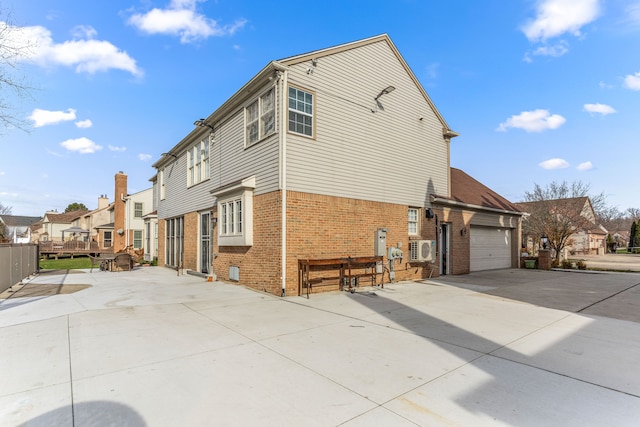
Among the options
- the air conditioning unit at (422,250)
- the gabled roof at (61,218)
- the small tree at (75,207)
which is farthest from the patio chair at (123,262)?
the small tree at (75,207)

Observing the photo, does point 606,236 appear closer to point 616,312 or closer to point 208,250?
point 616,312

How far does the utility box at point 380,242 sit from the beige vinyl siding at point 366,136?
1269 millimetres

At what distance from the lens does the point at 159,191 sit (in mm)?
19516

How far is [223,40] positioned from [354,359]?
39.1 feet

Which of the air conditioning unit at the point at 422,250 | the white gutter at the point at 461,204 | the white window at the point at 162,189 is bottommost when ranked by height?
the air conditioning unit at the point at 422,250

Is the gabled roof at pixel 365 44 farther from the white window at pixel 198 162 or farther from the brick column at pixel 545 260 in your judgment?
the brick column at pixel 545 260

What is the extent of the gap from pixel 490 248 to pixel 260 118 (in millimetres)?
13791

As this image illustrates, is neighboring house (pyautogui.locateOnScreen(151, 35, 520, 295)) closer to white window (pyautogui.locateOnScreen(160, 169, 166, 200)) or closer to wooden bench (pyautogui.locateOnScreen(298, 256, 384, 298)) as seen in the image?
wooden bench (pyautogui.locateOnScreen(298, 256, 384, 298))

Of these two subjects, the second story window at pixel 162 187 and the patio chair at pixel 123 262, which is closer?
the patio chair at pixel 123 262

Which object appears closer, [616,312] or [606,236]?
[616,312]

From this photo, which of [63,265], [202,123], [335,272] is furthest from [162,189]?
[335,272]

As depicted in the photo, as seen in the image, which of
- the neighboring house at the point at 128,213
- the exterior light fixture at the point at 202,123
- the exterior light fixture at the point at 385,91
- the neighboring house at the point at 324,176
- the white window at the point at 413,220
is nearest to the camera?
the neighboring house at the point at 324,176

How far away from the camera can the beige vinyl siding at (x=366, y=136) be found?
9.74m

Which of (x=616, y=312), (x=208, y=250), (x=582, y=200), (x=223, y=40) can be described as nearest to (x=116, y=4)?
(x=223, y=40)
